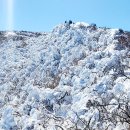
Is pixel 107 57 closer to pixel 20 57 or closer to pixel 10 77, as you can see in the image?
pixel 10 77

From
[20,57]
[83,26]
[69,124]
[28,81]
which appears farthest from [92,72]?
[20,57]

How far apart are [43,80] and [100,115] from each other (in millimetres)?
12030

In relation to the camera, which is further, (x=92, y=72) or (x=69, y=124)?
(x=92, y=72)

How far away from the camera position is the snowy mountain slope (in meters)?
22.0

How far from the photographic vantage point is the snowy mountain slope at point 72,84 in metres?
22.0

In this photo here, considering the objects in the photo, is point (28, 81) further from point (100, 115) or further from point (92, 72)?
point (100, 115)

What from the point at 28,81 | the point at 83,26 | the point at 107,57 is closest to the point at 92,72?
the point at 107,57

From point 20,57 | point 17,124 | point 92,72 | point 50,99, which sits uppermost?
point 20,57

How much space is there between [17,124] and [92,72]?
7232 millimetres

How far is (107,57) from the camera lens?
2752cm

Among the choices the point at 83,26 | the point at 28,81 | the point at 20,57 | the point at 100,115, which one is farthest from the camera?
the point at 20,57

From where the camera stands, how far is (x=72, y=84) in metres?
27.5

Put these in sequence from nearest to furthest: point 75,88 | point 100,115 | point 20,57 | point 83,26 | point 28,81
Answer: point 100,115, point 75,88, point 28,81, point 83,26, point 20,57

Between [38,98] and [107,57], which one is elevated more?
[107,57]
